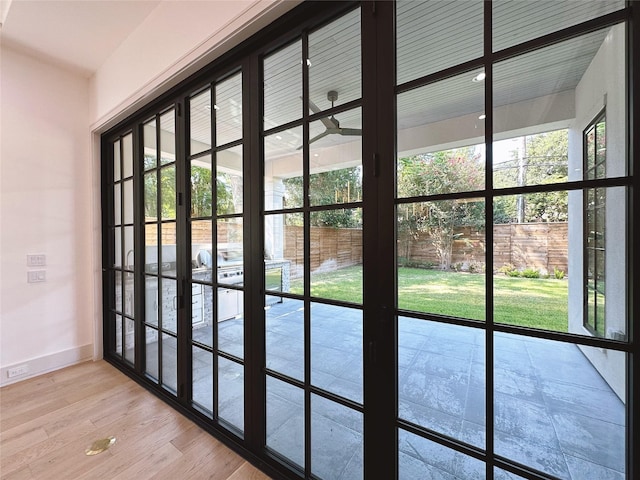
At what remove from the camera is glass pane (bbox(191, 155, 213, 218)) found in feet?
6.21

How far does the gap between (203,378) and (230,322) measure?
53cm

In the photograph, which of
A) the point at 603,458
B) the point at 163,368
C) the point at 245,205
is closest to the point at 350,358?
the point at 603,458

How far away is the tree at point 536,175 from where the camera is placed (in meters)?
0.88

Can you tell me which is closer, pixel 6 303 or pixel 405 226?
pixel 405 226

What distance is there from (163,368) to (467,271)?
245 cm

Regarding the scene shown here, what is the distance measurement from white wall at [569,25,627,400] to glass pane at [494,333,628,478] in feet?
0.08

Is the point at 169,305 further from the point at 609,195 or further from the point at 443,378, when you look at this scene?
the point at 609,195

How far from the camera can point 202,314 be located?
195cm

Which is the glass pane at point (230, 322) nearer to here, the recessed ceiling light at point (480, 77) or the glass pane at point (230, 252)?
the glass pane at point (230, 252)

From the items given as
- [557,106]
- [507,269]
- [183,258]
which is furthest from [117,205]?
[557,106]

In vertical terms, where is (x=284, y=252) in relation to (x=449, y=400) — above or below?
above

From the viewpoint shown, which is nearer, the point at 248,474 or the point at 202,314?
the point at 248,474

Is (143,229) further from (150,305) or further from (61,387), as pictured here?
(61,387)

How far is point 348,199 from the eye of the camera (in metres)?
1.27
